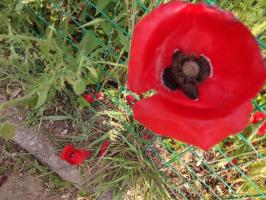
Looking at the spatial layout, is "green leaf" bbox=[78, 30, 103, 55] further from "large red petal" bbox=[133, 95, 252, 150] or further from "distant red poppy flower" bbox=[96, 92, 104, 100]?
"large red petal" bbox=[133, 95, 252, 150]

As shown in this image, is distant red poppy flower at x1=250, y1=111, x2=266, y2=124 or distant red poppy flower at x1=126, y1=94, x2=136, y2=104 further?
distant red poppy flower at x1=126, y1=94, x2=136, y2=104

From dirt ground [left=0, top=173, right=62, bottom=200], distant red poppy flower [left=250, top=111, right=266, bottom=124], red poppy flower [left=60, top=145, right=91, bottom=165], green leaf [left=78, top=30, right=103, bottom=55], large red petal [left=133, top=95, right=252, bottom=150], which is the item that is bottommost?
A: dirt ground [left=0, top=173, right=62, bottom=200]

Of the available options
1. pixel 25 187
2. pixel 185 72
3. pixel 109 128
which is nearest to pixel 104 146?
pixel 109 128

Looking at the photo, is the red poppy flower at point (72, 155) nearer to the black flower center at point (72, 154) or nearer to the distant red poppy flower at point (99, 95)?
the black flower center at point (72, 154)

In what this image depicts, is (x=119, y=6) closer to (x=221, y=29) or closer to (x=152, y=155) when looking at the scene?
(x=152, y=155)

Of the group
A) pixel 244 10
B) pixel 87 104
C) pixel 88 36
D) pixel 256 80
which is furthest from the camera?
pixel 87 104

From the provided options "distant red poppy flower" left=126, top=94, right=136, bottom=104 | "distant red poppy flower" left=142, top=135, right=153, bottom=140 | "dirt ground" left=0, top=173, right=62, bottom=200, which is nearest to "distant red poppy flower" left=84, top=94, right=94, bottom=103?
"distant red poppy flower" left=126, top=94, right=136, bottom=104

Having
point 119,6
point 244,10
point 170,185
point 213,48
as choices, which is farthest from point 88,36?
point 213,48

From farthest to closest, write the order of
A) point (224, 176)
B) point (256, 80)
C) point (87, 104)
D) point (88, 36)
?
1. point (224, 176)
2. point (87, 104)
3. point (88, 36)
4. point (256, 80)
